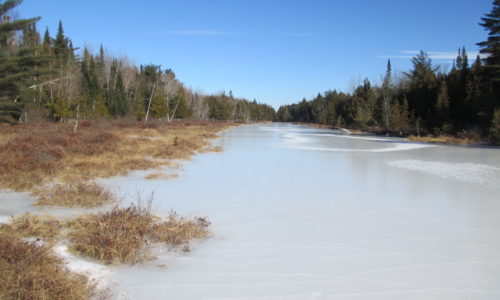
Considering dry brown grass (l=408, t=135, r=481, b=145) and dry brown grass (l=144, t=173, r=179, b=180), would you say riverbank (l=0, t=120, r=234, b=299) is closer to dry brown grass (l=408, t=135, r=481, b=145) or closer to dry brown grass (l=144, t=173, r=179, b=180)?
dry brown grass (l=144, t=173, r=179, b=180)

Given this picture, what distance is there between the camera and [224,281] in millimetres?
3221

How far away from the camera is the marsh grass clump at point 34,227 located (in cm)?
404

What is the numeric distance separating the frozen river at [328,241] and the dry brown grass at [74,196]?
0.83m

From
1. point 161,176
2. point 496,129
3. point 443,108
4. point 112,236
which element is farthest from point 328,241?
point 443,108

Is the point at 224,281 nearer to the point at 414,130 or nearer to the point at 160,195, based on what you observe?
the point at 160,195

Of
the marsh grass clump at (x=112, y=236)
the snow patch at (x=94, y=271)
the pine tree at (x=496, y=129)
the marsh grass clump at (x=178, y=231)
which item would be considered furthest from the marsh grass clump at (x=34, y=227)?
the pine tree at (x=496, y=129)

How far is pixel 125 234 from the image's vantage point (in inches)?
152

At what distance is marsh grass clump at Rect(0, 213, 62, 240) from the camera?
404 cm

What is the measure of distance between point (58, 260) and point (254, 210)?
325 centimetres

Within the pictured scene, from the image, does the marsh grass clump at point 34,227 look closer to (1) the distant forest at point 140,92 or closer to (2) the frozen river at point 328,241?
(2) the frozen river at point 328,241

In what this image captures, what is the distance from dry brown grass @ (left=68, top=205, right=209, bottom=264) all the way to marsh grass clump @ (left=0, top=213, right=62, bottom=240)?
8.2 inches

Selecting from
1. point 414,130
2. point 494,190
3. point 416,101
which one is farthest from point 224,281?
point 416,101

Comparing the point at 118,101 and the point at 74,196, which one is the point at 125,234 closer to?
the point at 74,196

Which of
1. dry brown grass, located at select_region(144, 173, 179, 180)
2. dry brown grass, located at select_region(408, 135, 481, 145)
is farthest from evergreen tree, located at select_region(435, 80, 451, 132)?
dry brown grass, located at select_region(144, 173, 179, 180)
